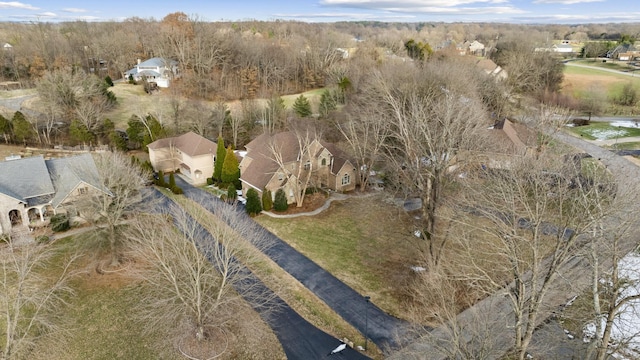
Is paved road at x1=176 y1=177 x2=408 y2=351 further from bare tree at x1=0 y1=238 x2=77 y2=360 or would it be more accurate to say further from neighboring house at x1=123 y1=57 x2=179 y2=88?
neighboring house at x1=123 y1=57 x2=179 y2=88

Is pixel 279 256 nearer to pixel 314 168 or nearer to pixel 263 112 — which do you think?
pixel 314 168

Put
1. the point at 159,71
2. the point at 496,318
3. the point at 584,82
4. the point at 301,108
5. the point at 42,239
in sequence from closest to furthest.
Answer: the point at 496,318
the point at 42,239
the point at 301,108
the point at 159,71
the point at 584,82

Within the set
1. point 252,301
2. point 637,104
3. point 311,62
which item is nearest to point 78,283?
point 252,301

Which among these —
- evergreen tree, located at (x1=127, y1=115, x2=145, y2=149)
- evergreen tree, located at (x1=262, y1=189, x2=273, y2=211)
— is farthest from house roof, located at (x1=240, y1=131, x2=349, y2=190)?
evergreen tree, located at (x1=127, y1=115, x2=145, y2=149)

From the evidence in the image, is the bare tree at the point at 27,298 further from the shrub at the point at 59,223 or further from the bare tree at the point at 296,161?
the bare tree at the point at 296,161

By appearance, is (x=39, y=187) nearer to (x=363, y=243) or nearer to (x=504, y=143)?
(x=363, y=243)

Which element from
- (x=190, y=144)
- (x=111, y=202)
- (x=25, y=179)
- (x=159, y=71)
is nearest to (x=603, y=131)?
(x=190, y=144)

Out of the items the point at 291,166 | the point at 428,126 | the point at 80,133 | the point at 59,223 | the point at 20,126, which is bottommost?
the point at 59,223

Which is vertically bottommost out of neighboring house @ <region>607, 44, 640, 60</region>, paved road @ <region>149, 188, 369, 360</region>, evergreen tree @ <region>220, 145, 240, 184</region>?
paved road @ <region>149, 188, 369, 360</region>
